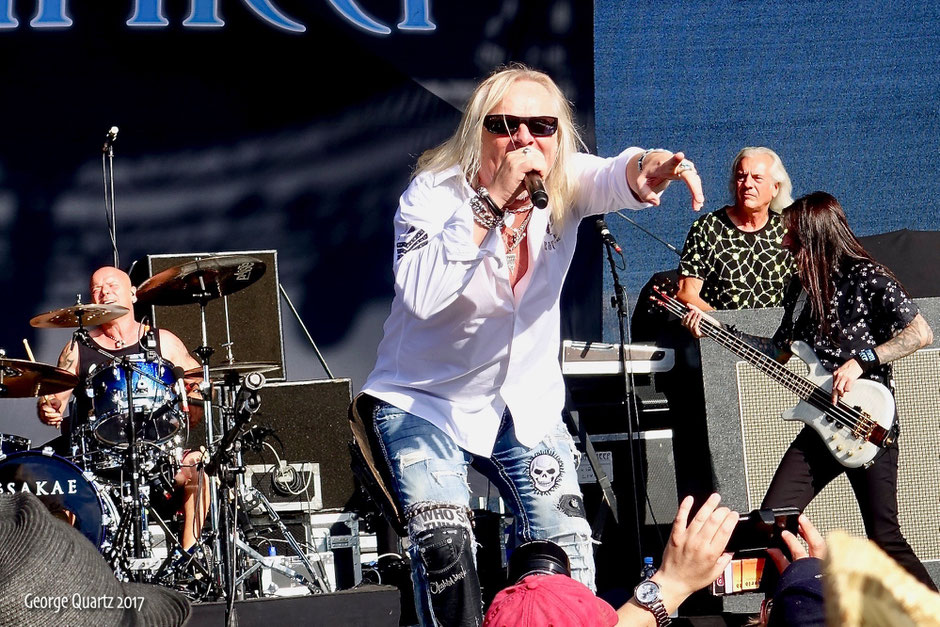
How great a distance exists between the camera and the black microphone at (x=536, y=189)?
2.67m

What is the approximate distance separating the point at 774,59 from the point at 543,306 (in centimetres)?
478

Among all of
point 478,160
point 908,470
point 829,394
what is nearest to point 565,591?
point 478,160

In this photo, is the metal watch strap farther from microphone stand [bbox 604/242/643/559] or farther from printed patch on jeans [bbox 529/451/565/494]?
microphone stand [bbox 604/242/643/559]

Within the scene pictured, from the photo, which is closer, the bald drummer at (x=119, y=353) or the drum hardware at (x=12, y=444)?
the drum hardware at (x=12, y=444)

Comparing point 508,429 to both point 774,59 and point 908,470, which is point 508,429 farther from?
point 774,59

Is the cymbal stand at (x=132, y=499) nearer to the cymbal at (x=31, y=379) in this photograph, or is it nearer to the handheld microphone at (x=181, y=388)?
the handheld microphone at (x=181, y=388)

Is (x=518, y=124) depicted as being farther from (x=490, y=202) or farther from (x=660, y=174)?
(x=660, y=174)

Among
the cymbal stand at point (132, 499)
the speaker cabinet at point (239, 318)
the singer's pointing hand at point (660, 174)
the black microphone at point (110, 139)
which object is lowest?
the cymbal stand at point (132, 499)

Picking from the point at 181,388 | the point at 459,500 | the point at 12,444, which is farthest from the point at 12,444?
the point at 459,500

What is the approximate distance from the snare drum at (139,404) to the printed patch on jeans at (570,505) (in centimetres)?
352

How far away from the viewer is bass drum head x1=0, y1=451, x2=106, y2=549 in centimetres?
588

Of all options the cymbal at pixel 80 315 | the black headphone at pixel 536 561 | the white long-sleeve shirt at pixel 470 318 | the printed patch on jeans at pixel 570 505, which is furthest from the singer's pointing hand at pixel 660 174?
the cymbal at pixel 80 315

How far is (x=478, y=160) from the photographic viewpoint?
3.13 m

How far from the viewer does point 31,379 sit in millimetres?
5926
